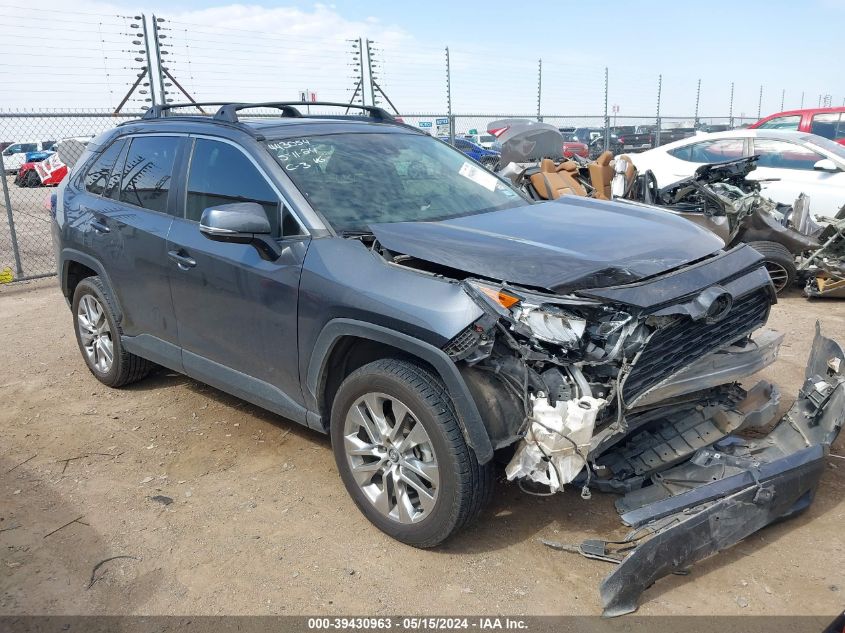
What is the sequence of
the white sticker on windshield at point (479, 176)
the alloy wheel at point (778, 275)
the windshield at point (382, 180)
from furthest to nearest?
the alloy wheel at point (778, 275), the white sticker on windshield at point (479, 176), the windshield at point (382, 180)

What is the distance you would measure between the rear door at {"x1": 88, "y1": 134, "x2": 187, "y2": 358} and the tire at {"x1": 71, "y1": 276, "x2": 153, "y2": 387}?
0.79 ft

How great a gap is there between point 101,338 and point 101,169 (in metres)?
1.23

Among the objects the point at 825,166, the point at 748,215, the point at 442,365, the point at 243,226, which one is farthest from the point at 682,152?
the point at 442,365

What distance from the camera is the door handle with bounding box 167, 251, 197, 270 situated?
12.7ft

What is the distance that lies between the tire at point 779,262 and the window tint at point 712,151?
8.73ft

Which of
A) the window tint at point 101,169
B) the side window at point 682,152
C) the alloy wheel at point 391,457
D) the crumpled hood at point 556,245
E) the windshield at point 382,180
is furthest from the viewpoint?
the side window at point 682,152

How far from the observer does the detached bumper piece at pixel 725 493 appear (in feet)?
8.66

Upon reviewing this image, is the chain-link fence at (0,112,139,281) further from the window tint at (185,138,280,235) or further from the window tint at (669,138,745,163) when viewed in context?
the window tint at (669,138,745,163)

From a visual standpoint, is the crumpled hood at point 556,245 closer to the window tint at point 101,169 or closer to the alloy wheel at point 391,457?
the alloy wheel at point 391,457

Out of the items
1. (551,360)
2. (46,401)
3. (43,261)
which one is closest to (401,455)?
(551,360)

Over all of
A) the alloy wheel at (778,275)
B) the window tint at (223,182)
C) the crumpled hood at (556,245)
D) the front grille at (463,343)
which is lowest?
the alloy wheel at (778,275)

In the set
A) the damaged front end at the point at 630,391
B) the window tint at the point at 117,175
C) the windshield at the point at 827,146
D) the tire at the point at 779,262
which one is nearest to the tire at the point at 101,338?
the window tint at the point at 117,175

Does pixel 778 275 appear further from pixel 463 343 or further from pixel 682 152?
pixel 463 343

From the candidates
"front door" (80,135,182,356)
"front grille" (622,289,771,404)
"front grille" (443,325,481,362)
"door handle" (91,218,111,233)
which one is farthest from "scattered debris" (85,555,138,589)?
"front grille" (622,289,771,404)
